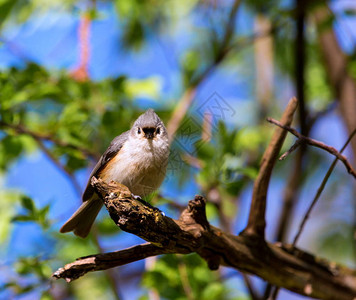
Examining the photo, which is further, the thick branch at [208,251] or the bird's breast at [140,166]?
the bird's breast at [140,166]

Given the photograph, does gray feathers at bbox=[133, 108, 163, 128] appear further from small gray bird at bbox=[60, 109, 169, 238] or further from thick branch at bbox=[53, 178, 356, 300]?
thick branch at bbox=[53, 178, 356, 300]

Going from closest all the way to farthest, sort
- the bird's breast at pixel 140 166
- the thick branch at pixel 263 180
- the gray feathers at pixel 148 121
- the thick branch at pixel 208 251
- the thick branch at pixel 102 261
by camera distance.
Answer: the thick branch at pixel 208 251, the thick branch at pixel 102 261, the thick branch at pixel 263 180, the bird's breast at pixel 140 166, the gray feathers at pixel 148 121

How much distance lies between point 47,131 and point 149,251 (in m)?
1.48

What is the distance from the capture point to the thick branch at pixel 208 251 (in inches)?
81.7

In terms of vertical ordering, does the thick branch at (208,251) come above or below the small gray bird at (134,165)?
below

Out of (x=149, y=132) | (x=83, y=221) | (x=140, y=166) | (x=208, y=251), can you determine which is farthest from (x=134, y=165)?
(x=208, y=251)

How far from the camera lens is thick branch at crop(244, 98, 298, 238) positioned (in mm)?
2604

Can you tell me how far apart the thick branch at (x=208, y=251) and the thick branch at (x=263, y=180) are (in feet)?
0.26

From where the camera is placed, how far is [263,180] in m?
2.65

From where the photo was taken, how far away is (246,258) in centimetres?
261

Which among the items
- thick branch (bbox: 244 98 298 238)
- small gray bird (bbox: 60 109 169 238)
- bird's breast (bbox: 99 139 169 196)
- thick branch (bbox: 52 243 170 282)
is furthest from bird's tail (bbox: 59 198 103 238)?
thick branch (bbox: 244 98 298 238)

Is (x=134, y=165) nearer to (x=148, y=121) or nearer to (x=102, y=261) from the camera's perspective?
(x=148, y=121)

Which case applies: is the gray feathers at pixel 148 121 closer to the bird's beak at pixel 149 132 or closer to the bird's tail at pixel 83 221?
the bird's beak at pixel 149 132

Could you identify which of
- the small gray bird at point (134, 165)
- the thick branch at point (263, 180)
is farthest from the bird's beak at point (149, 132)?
the thick branch at point (263, 180)
